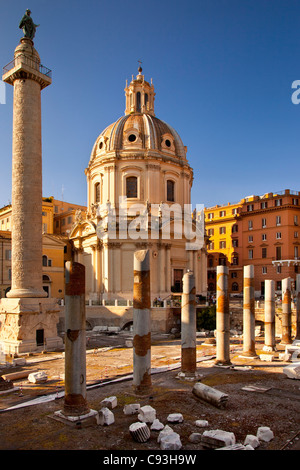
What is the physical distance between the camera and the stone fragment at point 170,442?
30.7ft

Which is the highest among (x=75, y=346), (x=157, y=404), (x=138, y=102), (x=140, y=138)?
(x=138, y=102)

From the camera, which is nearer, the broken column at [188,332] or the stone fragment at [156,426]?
the stone fragment at [156,426]

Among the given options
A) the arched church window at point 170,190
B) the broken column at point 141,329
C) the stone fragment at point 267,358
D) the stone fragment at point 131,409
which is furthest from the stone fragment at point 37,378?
the arched church window at point 170,190

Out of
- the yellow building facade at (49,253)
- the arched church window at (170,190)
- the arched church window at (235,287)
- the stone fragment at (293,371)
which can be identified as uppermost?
the arched church window at (170,190)

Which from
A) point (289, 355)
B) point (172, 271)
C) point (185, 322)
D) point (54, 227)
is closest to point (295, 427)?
point (185, 322)

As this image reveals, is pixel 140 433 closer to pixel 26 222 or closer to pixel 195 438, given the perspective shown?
pixel 195 438

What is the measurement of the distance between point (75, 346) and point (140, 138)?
3300 centimetres

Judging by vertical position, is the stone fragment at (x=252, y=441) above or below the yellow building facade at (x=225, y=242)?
below

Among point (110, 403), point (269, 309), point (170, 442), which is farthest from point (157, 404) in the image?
point (269, 309)

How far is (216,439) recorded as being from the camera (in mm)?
9500

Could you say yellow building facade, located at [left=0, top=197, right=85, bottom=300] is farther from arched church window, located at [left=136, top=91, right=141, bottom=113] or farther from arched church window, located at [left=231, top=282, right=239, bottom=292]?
arched church window, located at [left=231, top=282, right=239, bottom=292]

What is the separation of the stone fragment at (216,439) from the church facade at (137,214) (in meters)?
26.3

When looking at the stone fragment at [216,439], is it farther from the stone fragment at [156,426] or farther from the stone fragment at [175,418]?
the stone fragment at [175,418]
